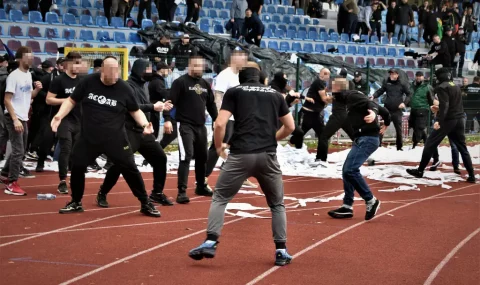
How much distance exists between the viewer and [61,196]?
11273 mm

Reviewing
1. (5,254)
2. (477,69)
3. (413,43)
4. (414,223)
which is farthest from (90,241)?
(413,43)

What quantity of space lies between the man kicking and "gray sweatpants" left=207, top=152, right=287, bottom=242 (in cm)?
266

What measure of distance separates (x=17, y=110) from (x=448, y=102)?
6579mm

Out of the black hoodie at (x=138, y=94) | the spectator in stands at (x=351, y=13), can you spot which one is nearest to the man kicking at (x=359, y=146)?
the black hoodie at (x=138, y=94)

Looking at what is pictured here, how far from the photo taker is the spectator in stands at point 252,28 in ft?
80.6

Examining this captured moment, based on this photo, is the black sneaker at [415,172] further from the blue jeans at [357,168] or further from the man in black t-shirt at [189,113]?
the man in black t-shirt at [189,113]

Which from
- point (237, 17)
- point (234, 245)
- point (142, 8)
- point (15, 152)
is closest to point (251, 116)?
point (234, 245)

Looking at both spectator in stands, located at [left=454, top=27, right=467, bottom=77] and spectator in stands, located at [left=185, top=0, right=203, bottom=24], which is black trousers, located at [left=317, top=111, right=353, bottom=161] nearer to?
spectator in stands, located at [left=185, top=0, right=203, bottom=24]

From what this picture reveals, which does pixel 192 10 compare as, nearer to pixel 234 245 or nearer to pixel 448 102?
pixel 448 102

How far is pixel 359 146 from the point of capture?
10008 mm

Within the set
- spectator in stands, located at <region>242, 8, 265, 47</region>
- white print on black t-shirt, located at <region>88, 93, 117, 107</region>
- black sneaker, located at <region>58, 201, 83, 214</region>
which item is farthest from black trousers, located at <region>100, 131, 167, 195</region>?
spectator in stands, located at <region>242, 8, 265, 47</region>

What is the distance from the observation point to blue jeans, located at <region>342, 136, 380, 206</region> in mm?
9875

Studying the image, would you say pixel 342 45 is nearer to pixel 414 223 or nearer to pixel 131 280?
pixel 414 223

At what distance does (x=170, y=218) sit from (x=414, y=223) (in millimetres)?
2757
